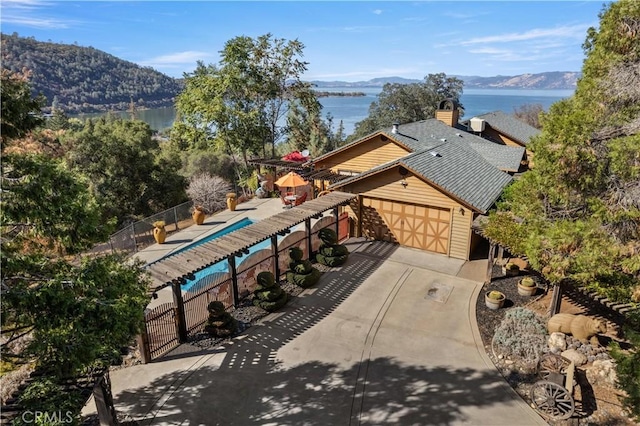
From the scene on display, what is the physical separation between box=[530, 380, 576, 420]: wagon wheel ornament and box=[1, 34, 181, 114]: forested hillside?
353 feet

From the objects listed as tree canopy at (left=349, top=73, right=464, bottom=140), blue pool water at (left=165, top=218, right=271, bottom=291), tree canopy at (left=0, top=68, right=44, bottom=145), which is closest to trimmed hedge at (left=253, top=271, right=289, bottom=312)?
blue pool water at (left=165, top=218, right=271, bottom=291)

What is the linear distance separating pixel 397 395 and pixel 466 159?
17.1 meters

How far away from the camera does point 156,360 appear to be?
11.7 meters

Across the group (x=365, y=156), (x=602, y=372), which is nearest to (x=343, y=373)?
(x=602, y=372)

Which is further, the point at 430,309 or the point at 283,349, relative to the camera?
the point at 430,309

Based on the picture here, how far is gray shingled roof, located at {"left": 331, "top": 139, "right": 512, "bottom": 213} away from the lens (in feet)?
59.0

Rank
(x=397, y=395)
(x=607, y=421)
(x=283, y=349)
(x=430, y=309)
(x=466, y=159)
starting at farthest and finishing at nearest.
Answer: (x=466, y=159), (x=430, y=309), (x=283, y=349), (x=397, y=395), (x=607, y=421)

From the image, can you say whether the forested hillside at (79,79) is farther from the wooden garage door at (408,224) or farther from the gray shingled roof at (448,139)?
the wooden garage door at (408,224)

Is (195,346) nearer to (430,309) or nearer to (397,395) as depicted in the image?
(397,395)

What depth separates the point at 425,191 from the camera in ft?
60.8

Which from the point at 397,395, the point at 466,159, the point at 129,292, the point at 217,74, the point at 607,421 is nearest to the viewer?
the point at 129,292

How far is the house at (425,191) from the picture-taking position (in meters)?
18.1

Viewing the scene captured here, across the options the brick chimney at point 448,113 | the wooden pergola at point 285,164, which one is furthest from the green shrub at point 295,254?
the brick chimney at point 448,113

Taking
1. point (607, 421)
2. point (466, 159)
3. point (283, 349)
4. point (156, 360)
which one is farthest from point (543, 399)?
point (466, 159)
